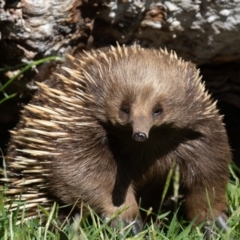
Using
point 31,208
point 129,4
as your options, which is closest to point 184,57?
point 129,4

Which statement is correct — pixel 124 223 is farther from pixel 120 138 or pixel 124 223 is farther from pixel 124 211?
pixel 120 138

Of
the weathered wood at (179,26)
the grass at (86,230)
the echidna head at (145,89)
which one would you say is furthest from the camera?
the weathered wood at (179,26)

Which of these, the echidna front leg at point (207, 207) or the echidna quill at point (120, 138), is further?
the echidna front leg at point (207, 207)

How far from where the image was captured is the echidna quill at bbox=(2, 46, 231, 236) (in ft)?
8.97

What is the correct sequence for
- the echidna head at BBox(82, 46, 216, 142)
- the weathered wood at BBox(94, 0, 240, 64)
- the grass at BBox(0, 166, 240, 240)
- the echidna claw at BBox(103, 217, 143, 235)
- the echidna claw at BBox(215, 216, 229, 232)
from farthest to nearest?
the weathered wood at BBox(94, 0, 240, 64) < the echidna claw at BBox(215, 216, 229, 232) < the echidna claw at BBox(103, 217, 143, 235) < the echidna head at BBox(82, 46, 216, 142) < the grass at BBox(0, 166, 240, 240)

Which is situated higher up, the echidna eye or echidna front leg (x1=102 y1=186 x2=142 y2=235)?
the echidna eye

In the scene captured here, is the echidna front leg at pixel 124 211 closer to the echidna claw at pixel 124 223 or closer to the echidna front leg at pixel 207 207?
the echidna claw at pixel 124 223

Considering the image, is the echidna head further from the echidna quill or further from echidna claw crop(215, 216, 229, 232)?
echidna claw crop(215, 216, 229, 232)

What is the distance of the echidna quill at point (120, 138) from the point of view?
2734 mm

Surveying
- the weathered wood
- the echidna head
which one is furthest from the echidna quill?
the weathered wood

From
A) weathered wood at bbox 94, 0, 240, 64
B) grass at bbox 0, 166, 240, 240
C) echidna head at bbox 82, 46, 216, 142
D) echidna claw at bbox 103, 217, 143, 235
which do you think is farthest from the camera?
weathered wood at bbox 94, 0, 240, 64

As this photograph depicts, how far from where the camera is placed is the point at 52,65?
3543 mm

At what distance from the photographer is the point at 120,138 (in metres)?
2.85

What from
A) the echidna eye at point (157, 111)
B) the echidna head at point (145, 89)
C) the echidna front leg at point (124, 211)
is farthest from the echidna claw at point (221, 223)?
the echidna eye at point (157, 111)
